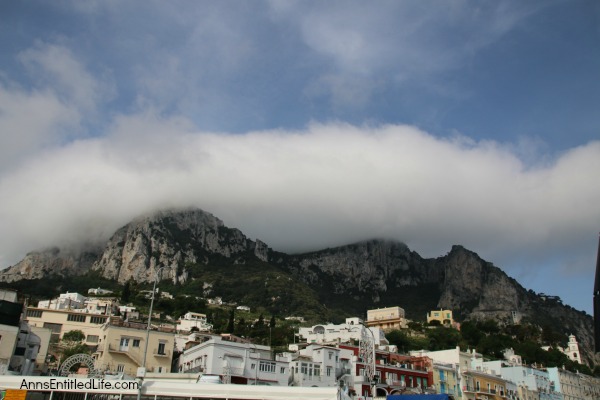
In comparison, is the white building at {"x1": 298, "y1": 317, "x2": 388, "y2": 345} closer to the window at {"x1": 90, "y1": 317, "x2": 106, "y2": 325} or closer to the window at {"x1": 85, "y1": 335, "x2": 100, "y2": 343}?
the window at {"x1": 90, "y1": 317, "x2": 106, "y2": 325}

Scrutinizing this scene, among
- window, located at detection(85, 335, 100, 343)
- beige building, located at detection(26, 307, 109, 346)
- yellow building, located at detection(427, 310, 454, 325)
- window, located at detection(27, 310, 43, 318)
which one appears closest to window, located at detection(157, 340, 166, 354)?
window, located at detection(85, 335, 100, 343)

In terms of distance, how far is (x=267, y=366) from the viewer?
213ft

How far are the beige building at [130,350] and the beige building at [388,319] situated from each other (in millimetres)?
106303

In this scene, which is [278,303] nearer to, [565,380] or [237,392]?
[565,380]

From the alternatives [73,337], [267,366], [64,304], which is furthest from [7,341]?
[64,304]

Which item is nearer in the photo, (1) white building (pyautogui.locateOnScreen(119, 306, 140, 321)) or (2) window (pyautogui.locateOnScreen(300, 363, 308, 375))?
(2) window (pyautogui.locateOnScreen(300, 363, 308, 375))

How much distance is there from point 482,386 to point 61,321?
222ft

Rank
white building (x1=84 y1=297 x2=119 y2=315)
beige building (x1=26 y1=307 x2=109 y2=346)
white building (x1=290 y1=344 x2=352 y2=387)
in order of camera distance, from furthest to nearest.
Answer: white building (x1=84 y1=297 x2=119 y2=315), beige building (x1=26 y1=307 x2=109 y2=346), white building (x1=290 y1=344 x2=352 y2=387)

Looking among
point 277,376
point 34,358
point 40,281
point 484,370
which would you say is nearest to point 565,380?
point 484,370

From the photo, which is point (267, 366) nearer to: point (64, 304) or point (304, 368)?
point (304, 368)

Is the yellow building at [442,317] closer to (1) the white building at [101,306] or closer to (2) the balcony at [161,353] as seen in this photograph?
(1) the white building at [101,306]

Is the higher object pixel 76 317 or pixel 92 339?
pixel 76 317

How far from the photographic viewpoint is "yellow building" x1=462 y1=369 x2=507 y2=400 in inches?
3396

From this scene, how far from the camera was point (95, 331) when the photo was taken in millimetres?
82125
